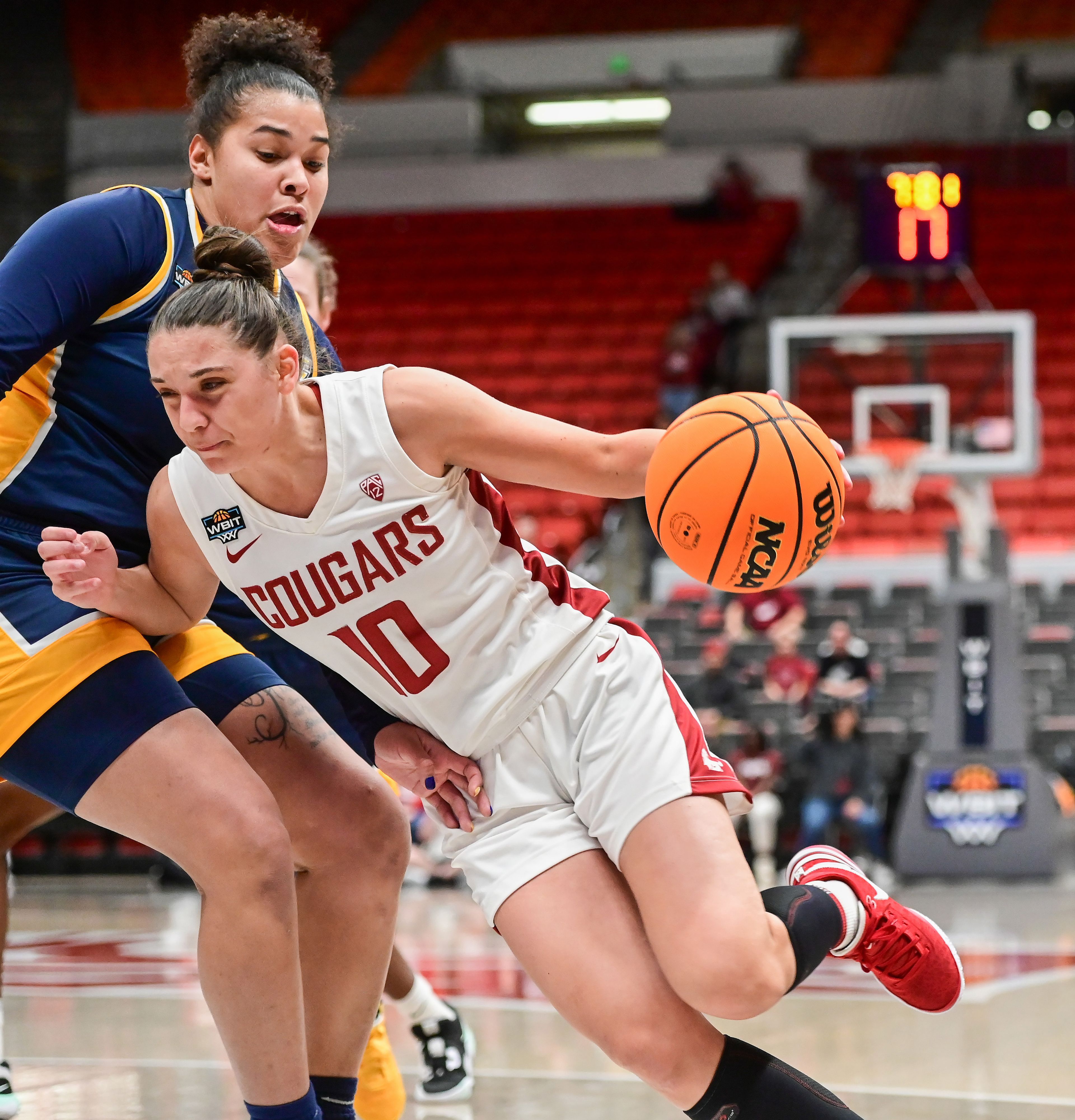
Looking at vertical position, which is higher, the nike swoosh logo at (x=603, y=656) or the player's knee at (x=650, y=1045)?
the nike swoosh logo at (x=603, y=656)

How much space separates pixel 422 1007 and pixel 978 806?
19.4 ft

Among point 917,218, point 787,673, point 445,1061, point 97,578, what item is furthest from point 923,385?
point 97,578

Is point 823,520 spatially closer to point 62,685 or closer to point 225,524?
point 225,524

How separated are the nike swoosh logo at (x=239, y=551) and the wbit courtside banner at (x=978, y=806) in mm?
7317

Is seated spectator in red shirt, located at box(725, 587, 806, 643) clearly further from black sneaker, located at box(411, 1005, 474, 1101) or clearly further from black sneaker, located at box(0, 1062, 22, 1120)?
black sneaker, located at box(0, 1062, 22, 1120)

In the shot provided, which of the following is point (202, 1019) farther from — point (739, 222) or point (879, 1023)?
point (739, 222)

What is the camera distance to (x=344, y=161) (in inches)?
727

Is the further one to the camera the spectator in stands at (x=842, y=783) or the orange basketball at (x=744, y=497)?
the spectator in stands at (x=842, y=783)

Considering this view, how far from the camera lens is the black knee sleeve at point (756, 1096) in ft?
8.71

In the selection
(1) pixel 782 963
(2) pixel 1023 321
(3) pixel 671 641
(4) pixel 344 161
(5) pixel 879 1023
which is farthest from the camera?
(4) pixel 344 161

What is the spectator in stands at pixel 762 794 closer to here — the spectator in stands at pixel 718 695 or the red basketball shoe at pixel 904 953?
the spectator in stands at pixel 718 695

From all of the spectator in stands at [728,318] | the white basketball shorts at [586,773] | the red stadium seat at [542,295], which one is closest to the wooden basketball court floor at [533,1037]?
the white basketball shorts at [586,773]

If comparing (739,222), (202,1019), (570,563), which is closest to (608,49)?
(739,222)

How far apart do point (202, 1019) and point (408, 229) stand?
45.6 ft
